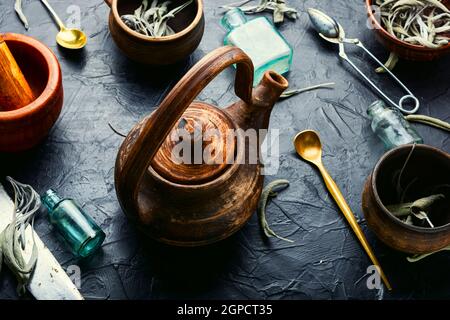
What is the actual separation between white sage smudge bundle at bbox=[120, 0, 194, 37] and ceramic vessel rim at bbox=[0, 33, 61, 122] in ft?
0.75

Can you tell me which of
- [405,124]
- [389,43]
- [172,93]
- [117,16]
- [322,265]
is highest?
[172,93]

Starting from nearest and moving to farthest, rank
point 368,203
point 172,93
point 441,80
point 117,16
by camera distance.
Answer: point 172,93
point 368,203
point 117,16
point 441,80

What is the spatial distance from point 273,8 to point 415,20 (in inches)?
13.8

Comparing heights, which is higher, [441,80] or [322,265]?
[441,80]

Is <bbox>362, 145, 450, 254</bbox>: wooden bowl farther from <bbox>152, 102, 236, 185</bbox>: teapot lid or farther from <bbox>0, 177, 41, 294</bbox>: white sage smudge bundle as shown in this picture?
<bbox>0, 177, 41, 294</bbox>: white sage smudge bundle

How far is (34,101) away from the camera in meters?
1.50

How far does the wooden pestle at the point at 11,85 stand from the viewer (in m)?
1.46

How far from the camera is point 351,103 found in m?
1.72

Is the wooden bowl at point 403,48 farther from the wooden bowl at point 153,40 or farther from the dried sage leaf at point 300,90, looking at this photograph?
the wooden bowl at point 153,40

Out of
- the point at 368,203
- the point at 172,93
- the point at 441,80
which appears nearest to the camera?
the point at 172,93

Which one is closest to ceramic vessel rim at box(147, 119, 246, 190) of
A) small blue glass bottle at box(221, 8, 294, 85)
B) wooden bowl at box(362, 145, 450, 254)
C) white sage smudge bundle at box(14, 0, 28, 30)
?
wooden bowl at box(362, 145, 450, 254)

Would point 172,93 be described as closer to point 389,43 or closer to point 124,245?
point 124,245

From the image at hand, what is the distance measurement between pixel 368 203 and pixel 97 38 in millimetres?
787

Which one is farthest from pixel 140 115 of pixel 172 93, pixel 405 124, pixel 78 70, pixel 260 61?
pixel 405 124
